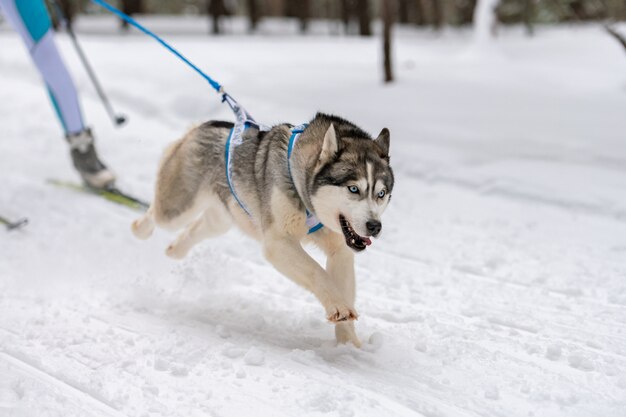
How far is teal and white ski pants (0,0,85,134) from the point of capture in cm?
660

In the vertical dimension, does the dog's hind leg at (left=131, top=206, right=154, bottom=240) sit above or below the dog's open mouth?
below

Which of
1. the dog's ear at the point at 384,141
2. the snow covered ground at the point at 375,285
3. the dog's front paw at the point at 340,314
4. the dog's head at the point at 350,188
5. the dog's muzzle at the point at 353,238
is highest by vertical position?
the dog's ear at the point at 384,141

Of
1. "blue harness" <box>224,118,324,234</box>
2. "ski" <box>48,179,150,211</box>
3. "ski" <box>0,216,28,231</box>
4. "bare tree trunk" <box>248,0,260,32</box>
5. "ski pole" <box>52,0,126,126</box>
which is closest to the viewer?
"blue harness" <box>224,118,324,234</box>

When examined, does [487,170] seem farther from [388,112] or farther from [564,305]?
[564,305]

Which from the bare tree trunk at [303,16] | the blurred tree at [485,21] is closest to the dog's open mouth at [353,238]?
the blurred tree at [485,21]

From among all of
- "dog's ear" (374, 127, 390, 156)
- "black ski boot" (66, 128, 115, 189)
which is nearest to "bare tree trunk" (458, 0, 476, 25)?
"black ski boot" (66, 128, 115, 189)

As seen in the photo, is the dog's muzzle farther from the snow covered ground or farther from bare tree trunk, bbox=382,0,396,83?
bare tree trunk, bbox=382,0,396,83

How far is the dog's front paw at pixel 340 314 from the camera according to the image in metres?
3.73

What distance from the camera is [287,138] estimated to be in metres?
4.26

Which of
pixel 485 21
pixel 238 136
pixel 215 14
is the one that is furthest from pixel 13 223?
pixel 215 14

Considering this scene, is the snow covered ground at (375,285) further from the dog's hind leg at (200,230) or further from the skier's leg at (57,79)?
the skier's leg at (57,79)

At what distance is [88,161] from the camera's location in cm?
732

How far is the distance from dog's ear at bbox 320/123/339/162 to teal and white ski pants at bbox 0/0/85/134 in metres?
4.24

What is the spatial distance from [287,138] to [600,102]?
838 cm
